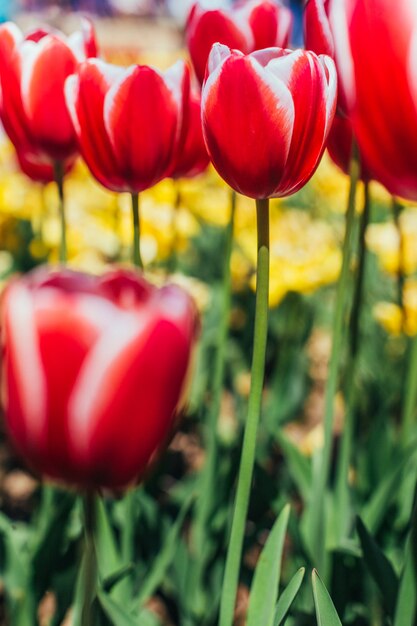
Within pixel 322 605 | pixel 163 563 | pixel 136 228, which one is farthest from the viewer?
pixel 163 563

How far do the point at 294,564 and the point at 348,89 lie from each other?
70 centimetres

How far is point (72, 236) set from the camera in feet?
5.59

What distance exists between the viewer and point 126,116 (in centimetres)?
69

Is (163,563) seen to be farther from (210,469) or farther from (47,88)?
(47,88)

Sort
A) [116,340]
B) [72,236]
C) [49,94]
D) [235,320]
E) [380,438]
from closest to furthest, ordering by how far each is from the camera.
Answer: [116,340]
[49,94]
[380,438]
[72,236]
[235,320]

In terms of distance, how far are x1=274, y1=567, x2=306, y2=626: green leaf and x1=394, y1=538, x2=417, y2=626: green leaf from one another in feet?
0.31

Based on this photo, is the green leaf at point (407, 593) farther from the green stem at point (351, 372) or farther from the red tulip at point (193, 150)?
the red tulip at point (193, 150)

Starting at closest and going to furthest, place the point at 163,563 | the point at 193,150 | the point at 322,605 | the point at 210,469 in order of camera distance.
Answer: the point at 322,605 → the point at 193,150 → the point at 163,563 → the point at 210,469

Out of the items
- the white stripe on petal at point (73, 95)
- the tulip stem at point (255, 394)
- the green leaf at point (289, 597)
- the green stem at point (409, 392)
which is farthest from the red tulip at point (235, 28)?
the green leaf at point (289, 597)

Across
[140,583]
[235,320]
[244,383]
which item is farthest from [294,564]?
[235,320]

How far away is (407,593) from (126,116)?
1.67ft

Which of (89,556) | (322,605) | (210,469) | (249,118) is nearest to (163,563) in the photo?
(210,469)

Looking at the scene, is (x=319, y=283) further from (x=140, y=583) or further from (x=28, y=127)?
(x=28, y=127)

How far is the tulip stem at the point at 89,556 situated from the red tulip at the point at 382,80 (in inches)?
12.1
